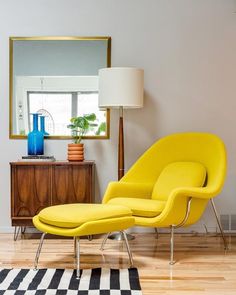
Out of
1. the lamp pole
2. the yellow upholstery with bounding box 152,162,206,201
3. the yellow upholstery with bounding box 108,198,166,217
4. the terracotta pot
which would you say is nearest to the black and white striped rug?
the yellow upholstery with bounding box 108,198,166,217

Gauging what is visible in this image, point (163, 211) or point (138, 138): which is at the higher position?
point (138, 138)

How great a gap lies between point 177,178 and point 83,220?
44.6 inches

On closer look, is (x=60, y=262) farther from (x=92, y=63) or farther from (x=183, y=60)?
(x=183, y=60)

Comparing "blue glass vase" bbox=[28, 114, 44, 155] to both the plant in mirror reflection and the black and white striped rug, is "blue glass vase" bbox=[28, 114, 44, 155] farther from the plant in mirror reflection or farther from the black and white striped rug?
the black and white striped rug

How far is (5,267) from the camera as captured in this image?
3305 mm

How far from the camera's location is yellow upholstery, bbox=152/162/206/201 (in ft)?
12.5

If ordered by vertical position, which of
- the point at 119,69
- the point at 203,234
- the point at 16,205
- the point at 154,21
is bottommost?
the point at 203,234

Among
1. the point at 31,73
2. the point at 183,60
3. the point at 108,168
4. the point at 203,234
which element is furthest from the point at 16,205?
the point at 183,60

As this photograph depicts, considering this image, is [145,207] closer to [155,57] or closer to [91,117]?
[91,117]

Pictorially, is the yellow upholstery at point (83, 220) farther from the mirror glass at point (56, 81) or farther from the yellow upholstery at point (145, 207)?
the mirror glass at point (56, 81)

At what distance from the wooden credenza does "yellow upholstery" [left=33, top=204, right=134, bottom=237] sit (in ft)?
3.01

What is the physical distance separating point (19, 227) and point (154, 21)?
2.38m

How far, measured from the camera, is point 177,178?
3908 mm

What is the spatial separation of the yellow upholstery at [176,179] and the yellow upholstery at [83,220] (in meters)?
0.32
